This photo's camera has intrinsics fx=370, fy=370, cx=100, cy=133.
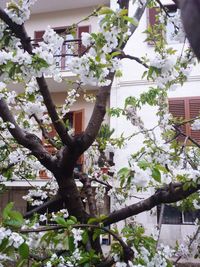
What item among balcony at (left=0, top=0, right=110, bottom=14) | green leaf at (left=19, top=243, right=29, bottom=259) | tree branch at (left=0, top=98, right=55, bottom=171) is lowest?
green leaf at (left=19, top=243, right=29, bottom=259)

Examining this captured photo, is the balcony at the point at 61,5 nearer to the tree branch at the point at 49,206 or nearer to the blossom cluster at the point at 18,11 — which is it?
the tree branch at the point at 49,206

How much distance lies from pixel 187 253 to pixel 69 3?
9.64 metres

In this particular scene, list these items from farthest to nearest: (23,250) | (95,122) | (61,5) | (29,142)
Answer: (61,5) < (29,142) < (95,122) < (23,250)

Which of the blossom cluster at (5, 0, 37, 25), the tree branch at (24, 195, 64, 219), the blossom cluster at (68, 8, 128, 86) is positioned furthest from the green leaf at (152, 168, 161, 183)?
the tree branch at (24, 195, 64, 219)

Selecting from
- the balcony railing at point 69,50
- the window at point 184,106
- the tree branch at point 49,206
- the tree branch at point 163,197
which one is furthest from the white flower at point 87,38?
the window at point 184,106

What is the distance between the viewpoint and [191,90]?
33.0ft

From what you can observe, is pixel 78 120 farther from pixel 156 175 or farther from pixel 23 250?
pixel 23 250

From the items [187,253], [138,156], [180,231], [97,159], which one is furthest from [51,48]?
[180,231]

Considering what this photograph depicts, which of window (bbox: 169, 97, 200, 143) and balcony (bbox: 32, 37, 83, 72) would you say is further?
window (bbox: 169, 97, 200, 143)

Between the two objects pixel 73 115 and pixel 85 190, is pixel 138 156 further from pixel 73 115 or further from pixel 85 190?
pixel 73 115

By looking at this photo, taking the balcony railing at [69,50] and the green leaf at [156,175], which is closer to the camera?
the green leaf at [156,175]

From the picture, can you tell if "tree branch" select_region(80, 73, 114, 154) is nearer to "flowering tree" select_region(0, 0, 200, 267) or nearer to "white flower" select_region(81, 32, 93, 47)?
"flowering tree" select_region(0, 0, 200, 267)

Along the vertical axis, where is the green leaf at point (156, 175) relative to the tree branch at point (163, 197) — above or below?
above

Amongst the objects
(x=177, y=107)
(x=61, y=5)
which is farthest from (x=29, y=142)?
(x=61, y=5)
